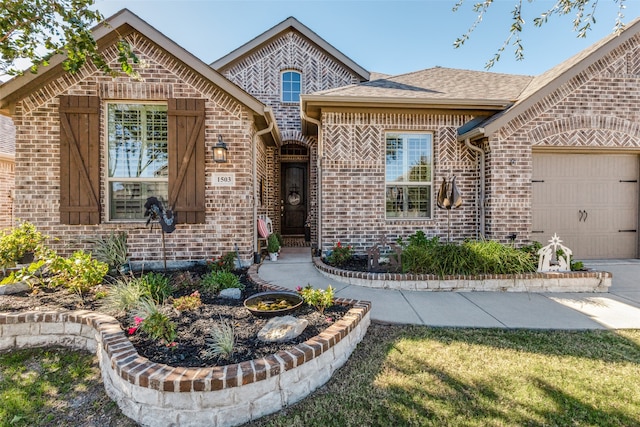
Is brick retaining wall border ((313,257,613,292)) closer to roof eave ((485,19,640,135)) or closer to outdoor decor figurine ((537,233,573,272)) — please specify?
outdoor decor figurine ((537,233,573,272))

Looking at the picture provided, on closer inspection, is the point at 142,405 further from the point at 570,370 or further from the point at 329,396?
the point at 570,370

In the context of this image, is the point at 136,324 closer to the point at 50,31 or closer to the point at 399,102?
the point at 50,31

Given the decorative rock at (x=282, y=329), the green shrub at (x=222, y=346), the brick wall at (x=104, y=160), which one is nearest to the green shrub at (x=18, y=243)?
the brick wall at (x=104, y=160)

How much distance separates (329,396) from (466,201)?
5339 mm

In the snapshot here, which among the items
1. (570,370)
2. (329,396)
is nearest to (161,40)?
(329,396)

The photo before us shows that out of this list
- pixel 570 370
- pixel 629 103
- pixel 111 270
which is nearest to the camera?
pixel 570 370

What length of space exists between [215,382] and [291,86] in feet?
30.2

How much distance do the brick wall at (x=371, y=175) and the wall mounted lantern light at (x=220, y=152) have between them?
76.4 inches

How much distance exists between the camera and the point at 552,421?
1978 millimetres

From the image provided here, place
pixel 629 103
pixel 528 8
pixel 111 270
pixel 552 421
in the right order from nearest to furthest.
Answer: pixel 552 421, pixel 528 8, pixel 111 270, pixel 629 103

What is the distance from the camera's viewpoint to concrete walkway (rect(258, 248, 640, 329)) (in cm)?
348

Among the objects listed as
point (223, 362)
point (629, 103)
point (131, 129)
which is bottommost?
point (223, 362)

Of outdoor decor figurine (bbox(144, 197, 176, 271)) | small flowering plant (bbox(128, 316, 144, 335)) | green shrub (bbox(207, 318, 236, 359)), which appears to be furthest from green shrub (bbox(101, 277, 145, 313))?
green shrub (bbox(207, 318, 236, 359))

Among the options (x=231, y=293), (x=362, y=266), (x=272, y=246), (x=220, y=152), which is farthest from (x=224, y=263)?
(x=362, y=266)
